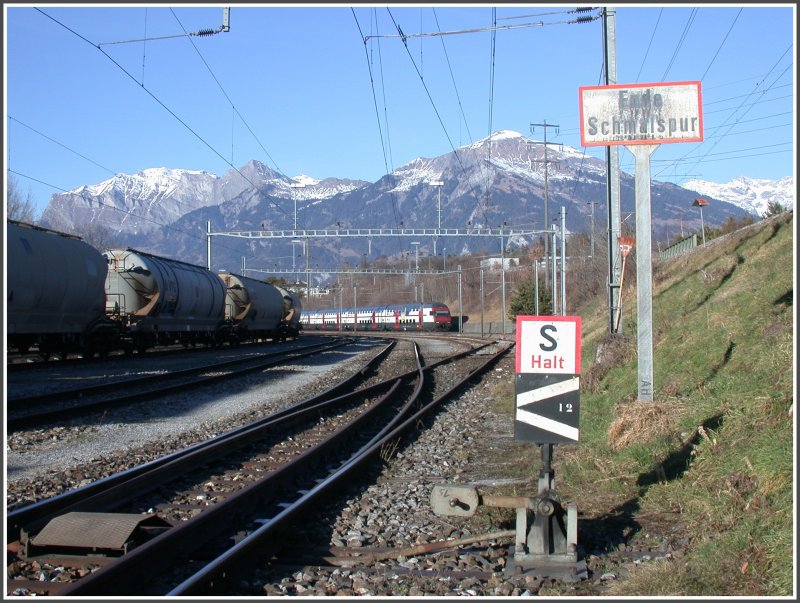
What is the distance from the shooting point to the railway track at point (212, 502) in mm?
5281

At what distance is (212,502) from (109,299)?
23.1 m

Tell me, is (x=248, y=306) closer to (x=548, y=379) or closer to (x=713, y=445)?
(x=713, y=445)

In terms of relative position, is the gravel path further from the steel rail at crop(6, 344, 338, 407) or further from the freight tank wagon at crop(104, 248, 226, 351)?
the freight tank wagon at crop(104, 248, 226, 351)

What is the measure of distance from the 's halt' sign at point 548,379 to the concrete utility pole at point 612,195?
381 inches

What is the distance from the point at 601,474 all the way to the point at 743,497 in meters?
2.16

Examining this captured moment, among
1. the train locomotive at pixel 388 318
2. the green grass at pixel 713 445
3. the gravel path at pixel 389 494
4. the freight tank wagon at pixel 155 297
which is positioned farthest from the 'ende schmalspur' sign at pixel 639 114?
the train locomotive at pixel 388 318

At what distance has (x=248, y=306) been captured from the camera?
143 ft

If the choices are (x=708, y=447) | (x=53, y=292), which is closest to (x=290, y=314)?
(x=53, y=292)

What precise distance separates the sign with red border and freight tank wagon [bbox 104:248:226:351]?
2466 centimetres

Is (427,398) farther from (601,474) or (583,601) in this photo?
(583,601)

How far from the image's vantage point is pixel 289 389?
19172 millimetres

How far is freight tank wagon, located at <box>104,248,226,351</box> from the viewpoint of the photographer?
96.5ft

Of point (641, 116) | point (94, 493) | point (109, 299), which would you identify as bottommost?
point (94, 493)

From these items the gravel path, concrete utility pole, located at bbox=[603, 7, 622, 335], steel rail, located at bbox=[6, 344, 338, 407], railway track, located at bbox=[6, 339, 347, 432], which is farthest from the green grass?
steel rail, located at bbox=[6, 344, 338, 407]
